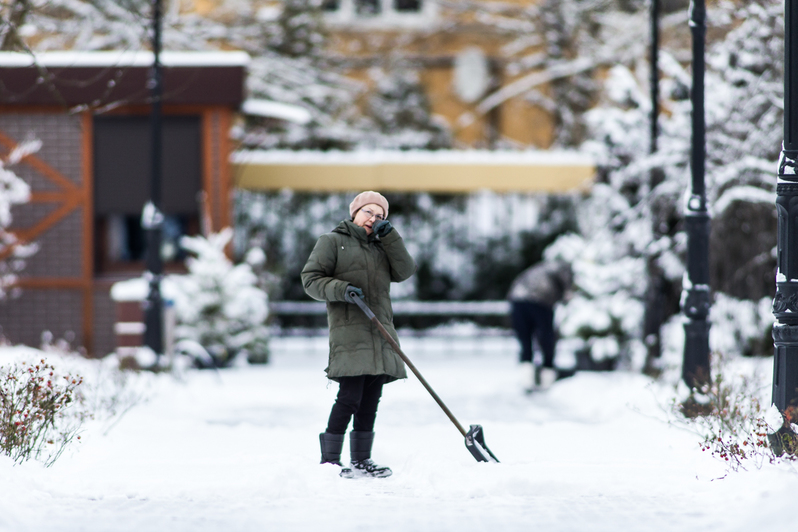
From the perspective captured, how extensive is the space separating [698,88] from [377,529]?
5088 millimetres

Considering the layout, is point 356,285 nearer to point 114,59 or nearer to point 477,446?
point 477,446

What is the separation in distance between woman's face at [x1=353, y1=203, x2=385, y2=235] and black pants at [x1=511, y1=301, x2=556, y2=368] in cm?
493

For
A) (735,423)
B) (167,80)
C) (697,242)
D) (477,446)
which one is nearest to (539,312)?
(697,242)

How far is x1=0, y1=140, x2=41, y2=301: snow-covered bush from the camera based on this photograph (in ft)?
43.7

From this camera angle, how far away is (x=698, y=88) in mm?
8719

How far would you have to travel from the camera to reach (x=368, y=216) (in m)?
6.59

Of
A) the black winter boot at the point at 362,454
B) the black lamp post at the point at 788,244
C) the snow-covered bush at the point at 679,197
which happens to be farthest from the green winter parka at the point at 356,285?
the snow-covered bush at the point at 679,197

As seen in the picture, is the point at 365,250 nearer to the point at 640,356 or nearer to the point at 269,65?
the point at 640,356

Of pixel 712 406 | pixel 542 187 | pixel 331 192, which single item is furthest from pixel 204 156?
pixel 712 406

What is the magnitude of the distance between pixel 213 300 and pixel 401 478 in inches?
272

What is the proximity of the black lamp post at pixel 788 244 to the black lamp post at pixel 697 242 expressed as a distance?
6.35ft

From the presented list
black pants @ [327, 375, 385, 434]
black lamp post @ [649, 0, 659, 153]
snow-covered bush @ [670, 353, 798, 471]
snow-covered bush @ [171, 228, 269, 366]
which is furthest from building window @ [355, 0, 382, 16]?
black pants @ [327, 375, 385, 434]

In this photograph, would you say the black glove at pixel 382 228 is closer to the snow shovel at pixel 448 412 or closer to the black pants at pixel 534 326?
the snow shovel at pixel 448 412

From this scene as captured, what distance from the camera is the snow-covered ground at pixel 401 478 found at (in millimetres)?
5418
